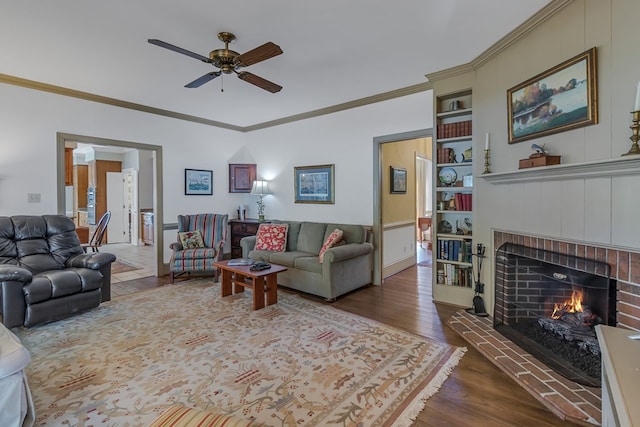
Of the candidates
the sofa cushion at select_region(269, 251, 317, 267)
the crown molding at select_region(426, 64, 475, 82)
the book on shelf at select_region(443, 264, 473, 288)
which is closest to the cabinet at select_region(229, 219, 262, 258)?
the sofa cushion at select_region(269, 251, 317, 267)

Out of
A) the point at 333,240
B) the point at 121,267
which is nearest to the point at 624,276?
the point at 333,240

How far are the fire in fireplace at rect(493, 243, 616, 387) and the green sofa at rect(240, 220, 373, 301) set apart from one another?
170 cm

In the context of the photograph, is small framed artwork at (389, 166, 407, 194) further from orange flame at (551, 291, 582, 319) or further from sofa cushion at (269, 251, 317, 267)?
orange flame at (551, 291, 582, 319)

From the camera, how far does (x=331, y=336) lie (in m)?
2.84

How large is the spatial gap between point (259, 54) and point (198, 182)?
3.68 m

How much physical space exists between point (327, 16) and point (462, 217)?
2673 mm

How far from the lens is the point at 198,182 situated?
18.5 ft

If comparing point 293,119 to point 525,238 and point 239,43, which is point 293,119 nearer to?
point 239,43

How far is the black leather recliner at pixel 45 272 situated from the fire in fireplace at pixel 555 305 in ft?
13.7

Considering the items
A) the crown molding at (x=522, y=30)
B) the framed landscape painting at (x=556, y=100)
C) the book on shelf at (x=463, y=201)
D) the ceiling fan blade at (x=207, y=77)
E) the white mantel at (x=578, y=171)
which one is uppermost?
the crown molding at (x=522, y=30)

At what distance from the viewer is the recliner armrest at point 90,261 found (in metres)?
3.44

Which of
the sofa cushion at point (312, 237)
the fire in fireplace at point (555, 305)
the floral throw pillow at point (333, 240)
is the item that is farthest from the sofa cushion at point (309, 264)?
the fire in fireplace at point (555, 305)

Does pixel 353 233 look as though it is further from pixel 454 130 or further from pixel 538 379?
pixel 538 379

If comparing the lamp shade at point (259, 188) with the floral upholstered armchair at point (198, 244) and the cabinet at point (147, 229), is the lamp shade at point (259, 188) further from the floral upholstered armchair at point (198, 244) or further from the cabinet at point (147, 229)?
the cabinet at point (147, 229)
